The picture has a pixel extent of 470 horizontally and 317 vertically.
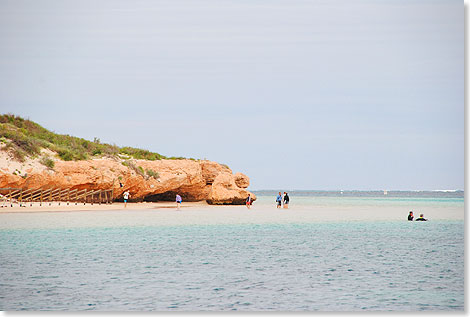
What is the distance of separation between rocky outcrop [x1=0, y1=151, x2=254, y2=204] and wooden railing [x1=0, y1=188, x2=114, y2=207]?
0.47 metres

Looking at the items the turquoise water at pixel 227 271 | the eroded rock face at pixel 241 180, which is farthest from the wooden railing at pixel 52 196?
the turquoise water at pixel 227 271

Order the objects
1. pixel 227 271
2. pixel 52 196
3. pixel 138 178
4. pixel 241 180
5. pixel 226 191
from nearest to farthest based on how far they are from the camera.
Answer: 1. pixel 227 271
2. pixel 52 196
3. pixel 138 178
4. pixel 226 191
5. pixel 241 180

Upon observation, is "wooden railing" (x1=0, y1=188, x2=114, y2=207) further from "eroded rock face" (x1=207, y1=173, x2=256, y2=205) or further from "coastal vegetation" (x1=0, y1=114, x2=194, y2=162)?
"eroded rock face" (x1=207, y1=173, x2=256, y2=205)

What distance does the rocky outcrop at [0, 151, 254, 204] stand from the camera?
35688mm

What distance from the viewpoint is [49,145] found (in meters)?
41.6

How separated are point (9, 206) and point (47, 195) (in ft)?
16.2

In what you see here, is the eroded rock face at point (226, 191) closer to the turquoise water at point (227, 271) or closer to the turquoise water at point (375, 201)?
the turquoise water at point (375, 201)

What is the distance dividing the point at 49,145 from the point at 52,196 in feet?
17.2

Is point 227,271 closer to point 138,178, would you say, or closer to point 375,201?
point 138,178

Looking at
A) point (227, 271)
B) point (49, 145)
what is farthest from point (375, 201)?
point (227, 271)

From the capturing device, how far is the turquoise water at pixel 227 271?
10.2 meters

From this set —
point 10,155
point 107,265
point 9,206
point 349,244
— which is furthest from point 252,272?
point 10,155

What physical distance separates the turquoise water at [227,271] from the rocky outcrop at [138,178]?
15.1 metres

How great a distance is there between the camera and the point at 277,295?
10.7 metres
